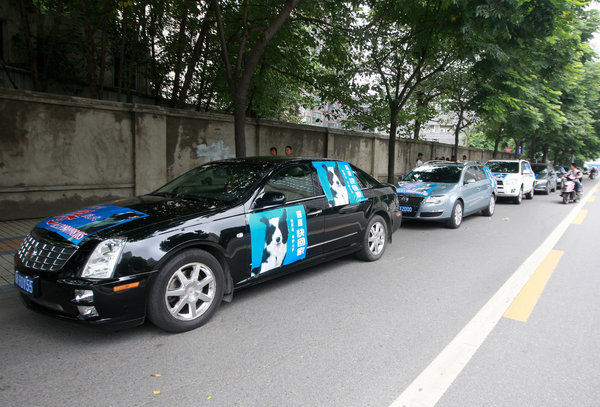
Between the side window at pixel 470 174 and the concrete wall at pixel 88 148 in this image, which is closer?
the concrete wall at pixel 88 148

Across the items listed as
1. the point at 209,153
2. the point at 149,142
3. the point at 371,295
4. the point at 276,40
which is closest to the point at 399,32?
the point at 276,40

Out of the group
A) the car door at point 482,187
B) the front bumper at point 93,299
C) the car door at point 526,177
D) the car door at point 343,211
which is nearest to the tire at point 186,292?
the front bumper at point 93,299

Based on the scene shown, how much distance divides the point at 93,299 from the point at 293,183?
2.51m

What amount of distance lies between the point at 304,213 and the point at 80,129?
21.0 feet

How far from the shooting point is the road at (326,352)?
2.63 m

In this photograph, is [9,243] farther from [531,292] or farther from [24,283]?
[531,292]

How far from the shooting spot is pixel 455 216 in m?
8.98

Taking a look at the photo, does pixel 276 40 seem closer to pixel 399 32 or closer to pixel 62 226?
pixel 399 32

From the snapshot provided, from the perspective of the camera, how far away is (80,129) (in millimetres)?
8594

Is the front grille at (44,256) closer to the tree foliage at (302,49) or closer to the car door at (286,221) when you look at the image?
the car door at (286,221)

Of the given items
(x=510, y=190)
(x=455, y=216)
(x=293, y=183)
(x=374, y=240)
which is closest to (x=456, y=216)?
(x=455, y=216)

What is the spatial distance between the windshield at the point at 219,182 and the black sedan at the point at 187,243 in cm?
1

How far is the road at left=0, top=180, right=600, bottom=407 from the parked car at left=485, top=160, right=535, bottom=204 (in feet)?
32.8

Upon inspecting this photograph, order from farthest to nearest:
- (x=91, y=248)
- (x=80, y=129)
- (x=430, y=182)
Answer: (x=430, y=182) < (x=80, y=129) < (x=91, y=248)
